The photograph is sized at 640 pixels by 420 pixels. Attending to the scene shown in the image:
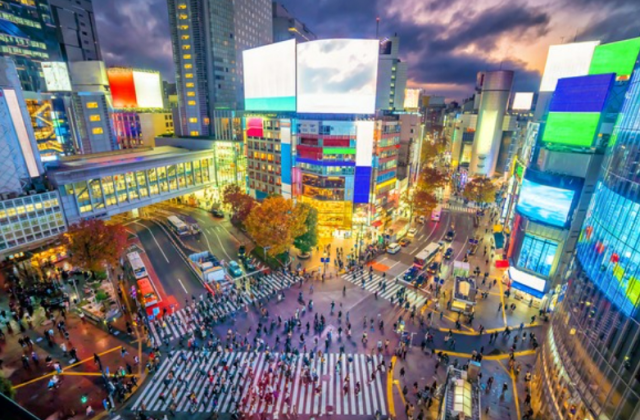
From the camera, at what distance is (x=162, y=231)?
53.7 meters

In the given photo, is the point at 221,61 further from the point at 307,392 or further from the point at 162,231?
the point at 307,392

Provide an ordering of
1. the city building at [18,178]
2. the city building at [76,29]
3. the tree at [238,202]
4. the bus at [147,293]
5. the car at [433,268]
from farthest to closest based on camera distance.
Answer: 1. the city building at [76,29]
2. the tree at [238,202]
3. the car at [433,268]
4. the city building at [18,178]
5. the bus at [147,293]

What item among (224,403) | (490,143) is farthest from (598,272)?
(490,143)

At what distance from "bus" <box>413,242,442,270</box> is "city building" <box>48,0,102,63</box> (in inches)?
4321

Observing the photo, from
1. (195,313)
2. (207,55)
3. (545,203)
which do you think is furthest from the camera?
(207,55)

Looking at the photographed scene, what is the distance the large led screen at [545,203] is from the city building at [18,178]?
61.5 meters

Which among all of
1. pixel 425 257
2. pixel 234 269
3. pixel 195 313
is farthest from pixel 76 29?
pixel 425 257

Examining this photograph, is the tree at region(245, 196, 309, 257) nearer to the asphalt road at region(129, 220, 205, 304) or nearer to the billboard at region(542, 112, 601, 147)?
the asphalt road at region(129, 220, 205, 304)

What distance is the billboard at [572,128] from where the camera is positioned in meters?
31.3

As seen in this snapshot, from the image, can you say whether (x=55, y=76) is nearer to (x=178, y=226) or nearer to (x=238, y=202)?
(x=178, y=226)

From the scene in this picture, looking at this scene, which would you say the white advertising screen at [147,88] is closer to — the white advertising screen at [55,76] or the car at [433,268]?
the white advertising screen at [55,76]

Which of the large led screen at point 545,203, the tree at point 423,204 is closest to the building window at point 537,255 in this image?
the large led screen at point 545,203

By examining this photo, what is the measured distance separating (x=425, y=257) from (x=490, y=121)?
70.9m

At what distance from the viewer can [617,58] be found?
3216cm
